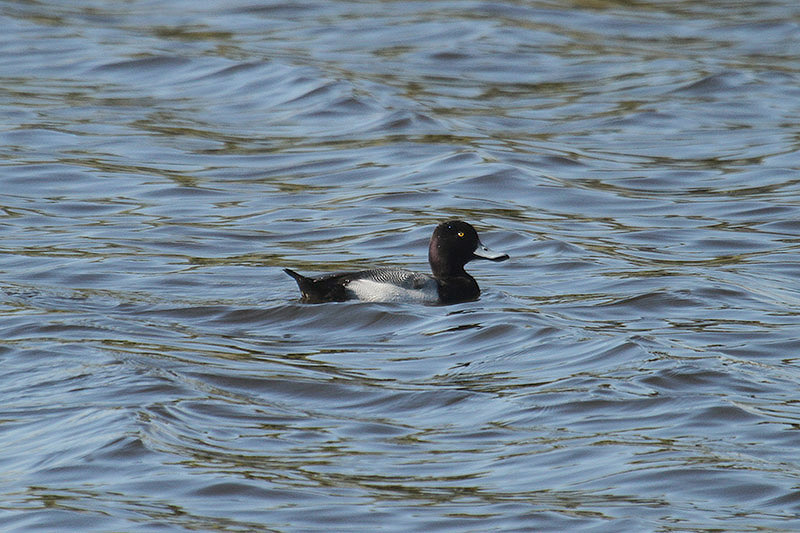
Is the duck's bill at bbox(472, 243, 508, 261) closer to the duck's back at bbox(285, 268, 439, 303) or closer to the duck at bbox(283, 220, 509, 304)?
the duck at bbox(283, 220, 509, 304)

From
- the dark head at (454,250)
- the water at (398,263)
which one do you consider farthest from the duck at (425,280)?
the water at (398,263)

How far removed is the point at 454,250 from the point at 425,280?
443mm

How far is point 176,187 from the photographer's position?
47.9 feet

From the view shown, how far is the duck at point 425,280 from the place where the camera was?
1055 cm

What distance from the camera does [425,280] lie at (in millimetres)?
11227

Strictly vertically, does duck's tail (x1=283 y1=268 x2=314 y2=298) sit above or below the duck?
above

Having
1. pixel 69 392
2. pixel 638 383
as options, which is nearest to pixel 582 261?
pixel 638 383

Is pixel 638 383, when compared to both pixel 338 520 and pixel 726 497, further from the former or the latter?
pixel 338 520

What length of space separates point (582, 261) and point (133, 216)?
12.8 feet

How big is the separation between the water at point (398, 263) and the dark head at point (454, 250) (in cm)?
31

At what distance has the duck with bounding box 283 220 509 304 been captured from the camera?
10.5 meters

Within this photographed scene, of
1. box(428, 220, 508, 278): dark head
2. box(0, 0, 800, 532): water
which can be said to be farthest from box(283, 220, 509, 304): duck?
box(0, 0, 800, 532): water

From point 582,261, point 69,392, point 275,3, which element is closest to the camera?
point 69,392

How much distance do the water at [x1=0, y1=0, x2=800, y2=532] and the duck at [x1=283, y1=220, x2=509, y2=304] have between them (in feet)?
0.53
